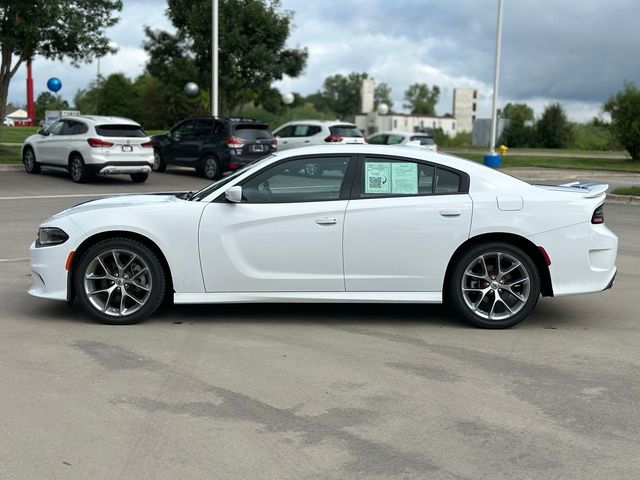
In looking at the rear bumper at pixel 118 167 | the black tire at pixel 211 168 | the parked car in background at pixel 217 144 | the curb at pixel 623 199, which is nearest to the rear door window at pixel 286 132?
the parked car in background at pixel 217 144

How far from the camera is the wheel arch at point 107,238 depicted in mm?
7125

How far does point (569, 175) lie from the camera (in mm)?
Result: 29234

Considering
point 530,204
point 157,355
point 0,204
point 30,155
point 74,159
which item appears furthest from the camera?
point 30,155

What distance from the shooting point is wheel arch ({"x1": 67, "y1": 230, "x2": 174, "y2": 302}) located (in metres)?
7.12

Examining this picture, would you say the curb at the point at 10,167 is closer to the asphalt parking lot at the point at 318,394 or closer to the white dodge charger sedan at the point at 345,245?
the asphalt parking lot at the point at 318,394

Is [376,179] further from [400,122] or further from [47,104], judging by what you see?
[400,122]

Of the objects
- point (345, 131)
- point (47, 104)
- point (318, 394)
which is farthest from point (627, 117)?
point (47, 104)

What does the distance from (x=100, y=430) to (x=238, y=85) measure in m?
32.1

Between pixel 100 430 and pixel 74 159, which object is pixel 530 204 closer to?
pixel 100 430

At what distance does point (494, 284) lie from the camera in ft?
23.3

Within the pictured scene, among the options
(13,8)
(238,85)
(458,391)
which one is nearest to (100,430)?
(458,391)

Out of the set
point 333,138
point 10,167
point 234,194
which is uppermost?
point 333,138

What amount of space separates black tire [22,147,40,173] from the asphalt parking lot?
16.2 meters

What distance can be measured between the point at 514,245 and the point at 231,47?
28.9 meters
